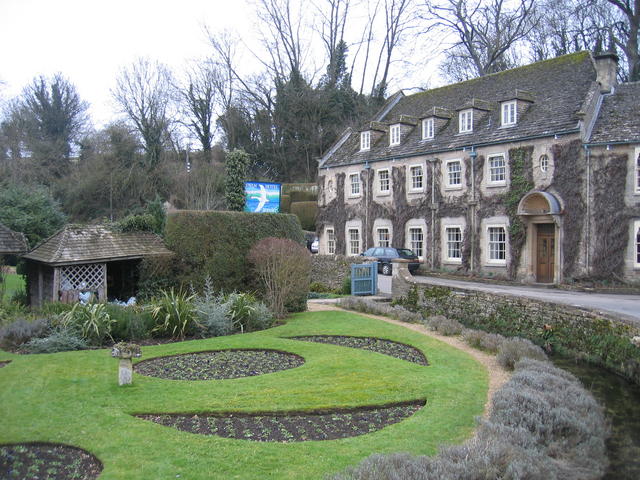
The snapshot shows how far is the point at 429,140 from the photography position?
29.4 meters

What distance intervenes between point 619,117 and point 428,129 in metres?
9.77

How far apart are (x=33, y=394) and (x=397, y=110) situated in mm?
30584

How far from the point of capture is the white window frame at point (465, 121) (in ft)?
90.1

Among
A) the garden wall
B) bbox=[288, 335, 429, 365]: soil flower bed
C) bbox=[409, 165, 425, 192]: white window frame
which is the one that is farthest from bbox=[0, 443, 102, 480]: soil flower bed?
bbox=[409, 165, 425, 192]: white window frame

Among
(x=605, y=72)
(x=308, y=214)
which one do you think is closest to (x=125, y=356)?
(x=605, y=72)

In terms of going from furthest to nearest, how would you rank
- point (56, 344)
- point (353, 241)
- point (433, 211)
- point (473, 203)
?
point (353, 241) → point (433, 211) → point (473, 203) → point (56, 344)

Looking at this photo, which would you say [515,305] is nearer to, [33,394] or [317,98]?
[33,394]

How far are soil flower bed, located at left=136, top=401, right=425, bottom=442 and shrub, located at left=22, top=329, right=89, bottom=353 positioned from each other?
17.7 ft

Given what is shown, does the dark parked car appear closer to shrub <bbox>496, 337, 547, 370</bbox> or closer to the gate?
the gate

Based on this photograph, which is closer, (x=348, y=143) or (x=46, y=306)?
(x=46, y=306)

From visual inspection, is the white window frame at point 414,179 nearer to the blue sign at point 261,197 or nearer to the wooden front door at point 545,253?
the wooden front door at point 545,253

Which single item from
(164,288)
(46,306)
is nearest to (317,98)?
(164,288)

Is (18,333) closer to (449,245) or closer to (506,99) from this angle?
(449,245)

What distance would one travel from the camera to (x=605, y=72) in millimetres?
24281
